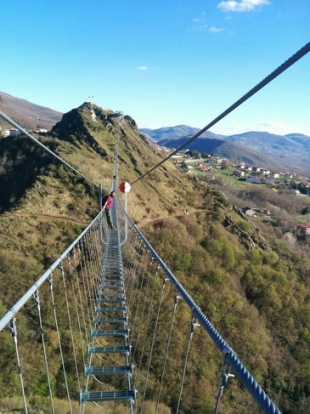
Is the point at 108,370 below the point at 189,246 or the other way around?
the other way around

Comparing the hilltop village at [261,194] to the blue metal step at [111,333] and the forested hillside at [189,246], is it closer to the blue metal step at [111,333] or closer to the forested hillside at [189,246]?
the forested hillside at [189,246]

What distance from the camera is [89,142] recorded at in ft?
108

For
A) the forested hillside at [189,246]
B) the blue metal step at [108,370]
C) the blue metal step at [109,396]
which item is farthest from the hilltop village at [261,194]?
the blue metal step at [109,396]

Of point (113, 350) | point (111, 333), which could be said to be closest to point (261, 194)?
point (111, 333)

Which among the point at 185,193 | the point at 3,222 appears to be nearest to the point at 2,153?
the point at 3,222

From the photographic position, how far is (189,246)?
87.0ft

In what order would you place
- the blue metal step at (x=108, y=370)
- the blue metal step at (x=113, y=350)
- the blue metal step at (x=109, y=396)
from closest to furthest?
the blue metal step at (x=109, y=396) < the blue metal step at (x=108, y=370) < the blue metal step at (x=113, y=350)

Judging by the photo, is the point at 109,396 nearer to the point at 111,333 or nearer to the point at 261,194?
the point at 111,333

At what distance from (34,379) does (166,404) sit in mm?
5843

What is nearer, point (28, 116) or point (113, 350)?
point (113, 350)

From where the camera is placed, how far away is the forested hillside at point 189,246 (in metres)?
18.5

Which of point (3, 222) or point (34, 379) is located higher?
point (3, 222)

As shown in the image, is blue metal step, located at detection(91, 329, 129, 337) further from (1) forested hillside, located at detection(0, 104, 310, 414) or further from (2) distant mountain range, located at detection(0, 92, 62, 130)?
(2) distant mountain range, located at detection(0, 92, 62, 130)

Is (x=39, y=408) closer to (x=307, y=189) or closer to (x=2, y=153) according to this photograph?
(x=2, y=153)
